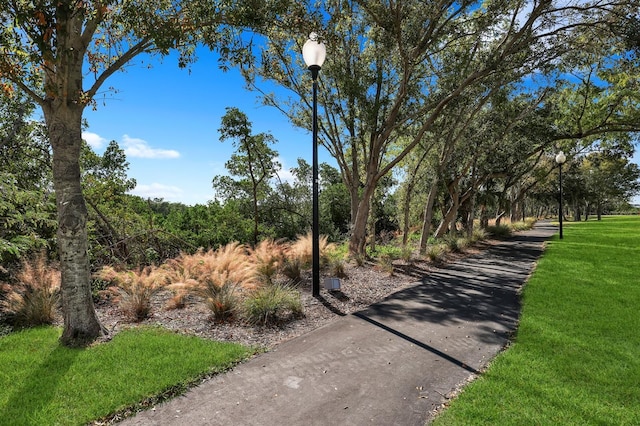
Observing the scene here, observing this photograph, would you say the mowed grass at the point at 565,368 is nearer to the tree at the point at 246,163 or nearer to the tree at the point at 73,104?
the tree at the point at 73,104

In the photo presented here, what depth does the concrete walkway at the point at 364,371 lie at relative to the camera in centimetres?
311

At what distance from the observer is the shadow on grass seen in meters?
2.99

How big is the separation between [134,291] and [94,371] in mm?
2318

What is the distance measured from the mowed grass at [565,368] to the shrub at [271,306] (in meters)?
3.14

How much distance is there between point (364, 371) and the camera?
3.95 m

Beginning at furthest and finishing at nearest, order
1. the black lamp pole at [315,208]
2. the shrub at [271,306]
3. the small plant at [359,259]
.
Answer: the small plant at [359,259] < the black lamp pole at [315,208] < the shrub at [271,306]

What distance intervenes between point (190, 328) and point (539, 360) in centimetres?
482

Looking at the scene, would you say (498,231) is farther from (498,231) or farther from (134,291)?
(134,291)

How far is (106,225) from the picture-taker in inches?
364

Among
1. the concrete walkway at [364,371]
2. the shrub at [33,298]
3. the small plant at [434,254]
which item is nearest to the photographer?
the concrete walkway at [364,371]

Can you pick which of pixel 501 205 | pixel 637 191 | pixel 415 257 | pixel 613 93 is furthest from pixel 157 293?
pixel 637 191

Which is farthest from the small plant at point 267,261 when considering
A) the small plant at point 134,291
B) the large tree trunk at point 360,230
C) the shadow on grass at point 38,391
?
the shadow on grass at point 38,391

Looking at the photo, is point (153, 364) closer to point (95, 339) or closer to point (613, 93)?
point (95, 339)

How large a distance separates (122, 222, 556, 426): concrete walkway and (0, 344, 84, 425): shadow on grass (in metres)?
0.88
